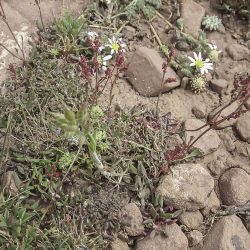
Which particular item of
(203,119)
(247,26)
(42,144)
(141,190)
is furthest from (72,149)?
(247,26)

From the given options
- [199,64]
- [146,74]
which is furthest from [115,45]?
[199,64]

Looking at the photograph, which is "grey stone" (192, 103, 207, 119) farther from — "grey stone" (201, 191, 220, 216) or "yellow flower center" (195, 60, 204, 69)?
"grey stone" (201, 191, 220, 216)

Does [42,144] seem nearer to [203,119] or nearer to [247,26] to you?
[203,119]

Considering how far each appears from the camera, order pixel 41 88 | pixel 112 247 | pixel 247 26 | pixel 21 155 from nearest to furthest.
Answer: pixel 112 247, pixel 21 155, pixel 41 88, pixel 247 26

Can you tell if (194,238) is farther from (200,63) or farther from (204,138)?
(200,63)

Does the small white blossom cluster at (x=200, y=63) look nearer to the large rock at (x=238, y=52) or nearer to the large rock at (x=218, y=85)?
the large rock at (x=218, y=85)
